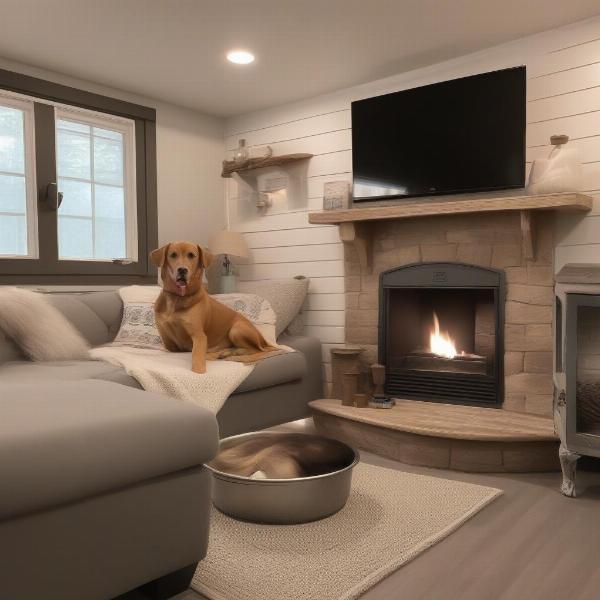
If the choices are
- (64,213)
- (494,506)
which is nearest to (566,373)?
(494,506)

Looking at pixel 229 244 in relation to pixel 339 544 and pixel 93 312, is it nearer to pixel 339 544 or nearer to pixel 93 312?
pixel 93 312

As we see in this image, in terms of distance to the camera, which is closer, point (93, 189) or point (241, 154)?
point (93, 189)

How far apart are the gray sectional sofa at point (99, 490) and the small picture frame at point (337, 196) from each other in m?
2.20

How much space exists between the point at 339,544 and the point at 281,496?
0.23 metres

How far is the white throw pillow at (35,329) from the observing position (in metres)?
2.64

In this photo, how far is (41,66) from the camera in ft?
11.1

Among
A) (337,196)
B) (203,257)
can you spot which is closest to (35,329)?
(203,257)

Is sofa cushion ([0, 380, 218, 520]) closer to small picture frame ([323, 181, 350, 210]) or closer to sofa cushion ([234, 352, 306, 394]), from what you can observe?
sofa cushion ([234, 352, 306, 394])

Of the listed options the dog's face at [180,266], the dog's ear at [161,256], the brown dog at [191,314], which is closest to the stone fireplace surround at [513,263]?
the brown dog at [191,314]

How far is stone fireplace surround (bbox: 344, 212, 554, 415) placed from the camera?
2928 mm

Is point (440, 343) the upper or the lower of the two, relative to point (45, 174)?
lower

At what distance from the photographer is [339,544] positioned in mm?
1795

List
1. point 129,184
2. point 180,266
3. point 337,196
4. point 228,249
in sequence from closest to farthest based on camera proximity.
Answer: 1. point 180,266
2. point 337,196
3. point 129,184
4. point 228,249

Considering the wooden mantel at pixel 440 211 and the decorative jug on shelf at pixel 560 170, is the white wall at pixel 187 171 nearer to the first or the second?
the wooden mantel at pixel 440 211
